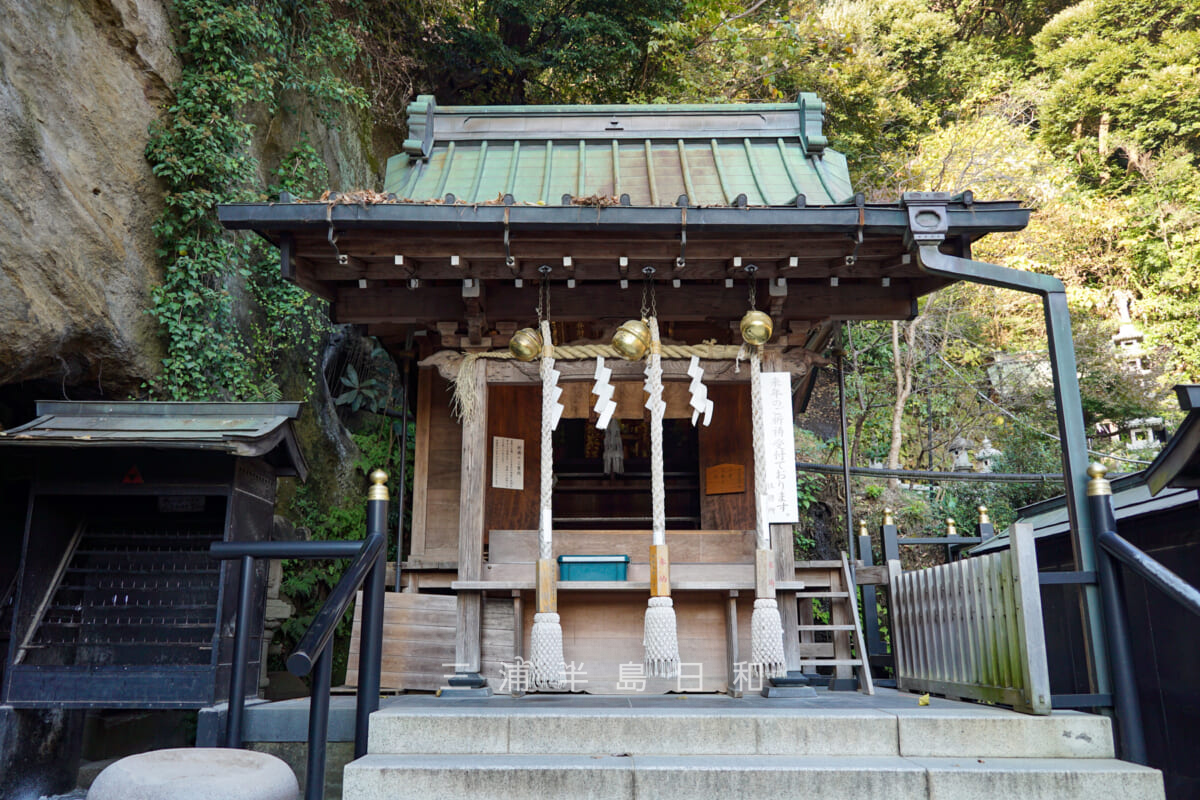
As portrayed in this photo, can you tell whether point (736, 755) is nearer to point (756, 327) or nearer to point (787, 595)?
point (787, 595)

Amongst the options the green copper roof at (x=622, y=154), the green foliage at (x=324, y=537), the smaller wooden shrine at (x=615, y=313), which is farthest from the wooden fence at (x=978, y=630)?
the green foliage at (x=324, y=537)

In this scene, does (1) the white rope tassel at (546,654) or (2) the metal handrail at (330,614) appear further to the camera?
(1) the white rope tassel at (546,654)

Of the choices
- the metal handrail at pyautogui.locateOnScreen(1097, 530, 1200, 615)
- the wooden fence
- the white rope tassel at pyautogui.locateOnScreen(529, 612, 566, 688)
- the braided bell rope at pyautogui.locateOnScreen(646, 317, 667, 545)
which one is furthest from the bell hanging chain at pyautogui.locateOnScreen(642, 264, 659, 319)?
the metal handrail at pyautogui.locateOnScreen(1097, 530, 1200, 615)

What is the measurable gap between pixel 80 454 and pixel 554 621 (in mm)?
3362

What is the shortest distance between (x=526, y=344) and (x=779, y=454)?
2196 mm

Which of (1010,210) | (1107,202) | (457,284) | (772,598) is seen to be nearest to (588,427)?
(457,284)

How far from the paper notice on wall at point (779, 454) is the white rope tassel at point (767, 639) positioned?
0.84m

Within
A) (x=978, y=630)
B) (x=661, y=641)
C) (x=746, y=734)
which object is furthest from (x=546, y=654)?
(x=978, y=630)

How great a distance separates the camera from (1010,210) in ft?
18.5

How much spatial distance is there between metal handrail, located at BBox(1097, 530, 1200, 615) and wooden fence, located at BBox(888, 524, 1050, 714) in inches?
15.5

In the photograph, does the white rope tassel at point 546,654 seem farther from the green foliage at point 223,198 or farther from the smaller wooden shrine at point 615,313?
the green foliage at point 223,198

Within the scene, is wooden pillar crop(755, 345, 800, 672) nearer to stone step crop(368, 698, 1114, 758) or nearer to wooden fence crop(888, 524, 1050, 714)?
wooden fence crop(888, 524, 1050, 714)

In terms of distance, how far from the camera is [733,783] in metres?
3.82

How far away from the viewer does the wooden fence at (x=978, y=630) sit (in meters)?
4.32
